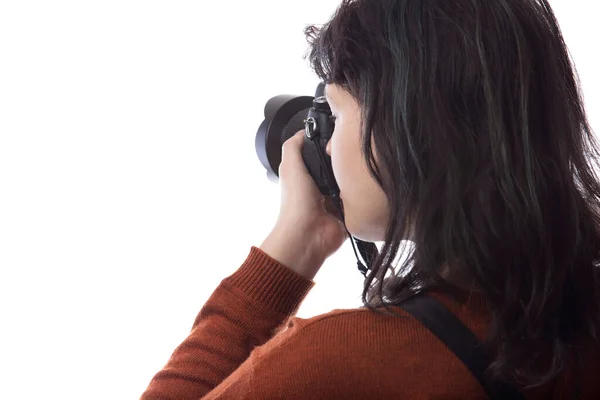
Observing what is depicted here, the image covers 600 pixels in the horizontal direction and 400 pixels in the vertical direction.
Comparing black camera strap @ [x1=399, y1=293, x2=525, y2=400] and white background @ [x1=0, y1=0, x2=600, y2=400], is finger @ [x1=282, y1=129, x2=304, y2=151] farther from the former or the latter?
white background @ [x1=0, y1=0, x2=600, y2=400]

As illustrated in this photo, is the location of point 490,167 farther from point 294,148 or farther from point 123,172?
point 123,172

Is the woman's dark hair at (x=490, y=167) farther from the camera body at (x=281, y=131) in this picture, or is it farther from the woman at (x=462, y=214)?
the camera body at (x=281, y=131)

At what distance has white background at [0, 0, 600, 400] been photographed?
3.97 ft

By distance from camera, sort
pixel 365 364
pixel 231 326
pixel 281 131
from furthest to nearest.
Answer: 1. pixel 281 131
2. pixel 231 326
3. pixel 365 364

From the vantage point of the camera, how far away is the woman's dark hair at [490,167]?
0.57 m

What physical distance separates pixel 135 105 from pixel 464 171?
0.80 m

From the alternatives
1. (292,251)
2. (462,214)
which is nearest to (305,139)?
(292,251)

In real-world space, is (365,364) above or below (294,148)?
below

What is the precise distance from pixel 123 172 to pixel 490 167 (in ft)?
2.69

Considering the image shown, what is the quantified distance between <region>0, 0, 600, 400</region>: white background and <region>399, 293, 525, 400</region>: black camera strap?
0.73 metres

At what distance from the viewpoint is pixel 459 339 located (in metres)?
0.56

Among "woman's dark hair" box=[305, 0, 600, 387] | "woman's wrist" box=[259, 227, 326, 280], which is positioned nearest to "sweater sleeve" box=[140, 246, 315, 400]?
"woman's wrist" box=[259, 227, 326, 280]

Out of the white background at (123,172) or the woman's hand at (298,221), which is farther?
the white background at (123,172)

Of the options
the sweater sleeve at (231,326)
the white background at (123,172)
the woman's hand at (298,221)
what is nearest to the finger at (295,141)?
the woman's hand at (298,221)
